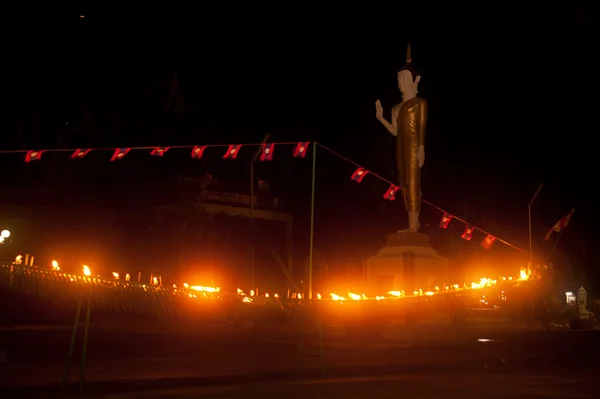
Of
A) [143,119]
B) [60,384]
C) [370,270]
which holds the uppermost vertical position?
[143,119]

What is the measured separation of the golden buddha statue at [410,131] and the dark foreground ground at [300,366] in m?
5.35

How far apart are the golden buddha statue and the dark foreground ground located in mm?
5347

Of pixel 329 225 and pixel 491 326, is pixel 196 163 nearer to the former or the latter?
pixel 329 225

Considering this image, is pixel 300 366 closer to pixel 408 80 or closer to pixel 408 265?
pixel 408 265

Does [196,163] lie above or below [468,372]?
above

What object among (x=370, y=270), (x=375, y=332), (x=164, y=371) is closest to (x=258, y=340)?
(x=375, y=332)

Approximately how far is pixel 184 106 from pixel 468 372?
24.2 meters

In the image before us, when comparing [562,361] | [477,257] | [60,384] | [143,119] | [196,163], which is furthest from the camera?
[477,257]

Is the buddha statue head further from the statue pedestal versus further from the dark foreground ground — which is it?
the dark foreground ground

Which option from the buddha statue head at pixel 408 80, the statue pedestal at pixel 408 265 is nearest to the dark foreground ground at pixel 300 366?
the statue pedestal at pixel 408 265

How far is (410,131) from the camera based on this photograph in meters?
29.3

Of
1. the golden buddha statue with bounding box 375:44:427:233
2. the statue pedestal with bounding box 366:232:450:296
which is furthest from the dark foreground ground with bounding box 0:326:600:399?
the golden buddha statue with bounding box 375:44:427:233

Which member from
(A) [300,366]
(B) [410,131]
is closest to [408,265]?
(B) [410,131]

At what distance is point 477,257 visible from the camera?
42906mm
